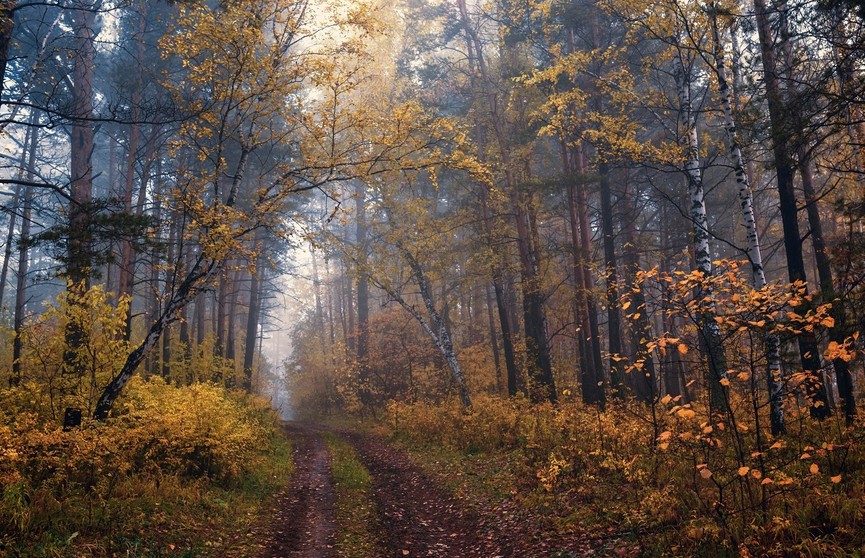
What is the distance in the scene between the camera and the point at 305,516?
31.7 feet

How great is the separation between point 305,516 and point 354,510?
963mm

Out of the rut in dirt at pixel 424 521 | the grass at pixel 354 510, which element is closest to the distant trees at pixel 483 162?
the rut in dirt at pixel 424 521

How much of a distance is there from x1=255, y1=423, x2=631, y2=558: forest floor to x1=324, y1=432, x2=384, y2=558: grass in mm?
19

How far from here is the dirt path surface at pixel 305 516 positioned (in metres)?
7.92

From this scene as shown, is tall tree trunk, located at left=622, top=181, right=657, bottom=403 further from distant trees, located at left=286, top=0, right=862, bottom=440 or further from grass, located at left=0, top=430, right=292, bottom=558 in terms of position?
grass, located at left=0, top=430, right=292, bottom=558

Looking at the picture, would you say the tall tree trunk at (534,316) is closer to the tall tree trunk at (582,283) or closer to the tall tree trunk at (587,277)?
the tall tree trunk at (582,283)

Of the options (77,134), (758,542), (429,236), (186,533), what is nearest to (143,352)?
(186,533)

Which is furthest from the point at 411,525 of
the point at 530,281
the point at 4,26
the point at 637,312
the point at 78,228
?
the point at 4,26

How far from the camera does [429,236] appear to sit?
65.1 ft

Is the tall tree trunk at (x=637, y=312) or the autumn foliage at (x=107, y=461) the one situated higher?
the tall tree trunk at (x=637, y=312)

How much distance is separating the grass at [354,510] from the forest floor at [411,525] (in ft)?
0.06

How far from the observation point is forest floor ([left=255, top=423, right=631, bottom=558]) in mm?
7453

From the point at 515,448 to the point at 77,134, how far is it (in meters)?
14.3

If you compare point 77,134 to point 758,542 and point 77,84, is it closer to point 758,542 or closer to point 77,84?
point 77,84
